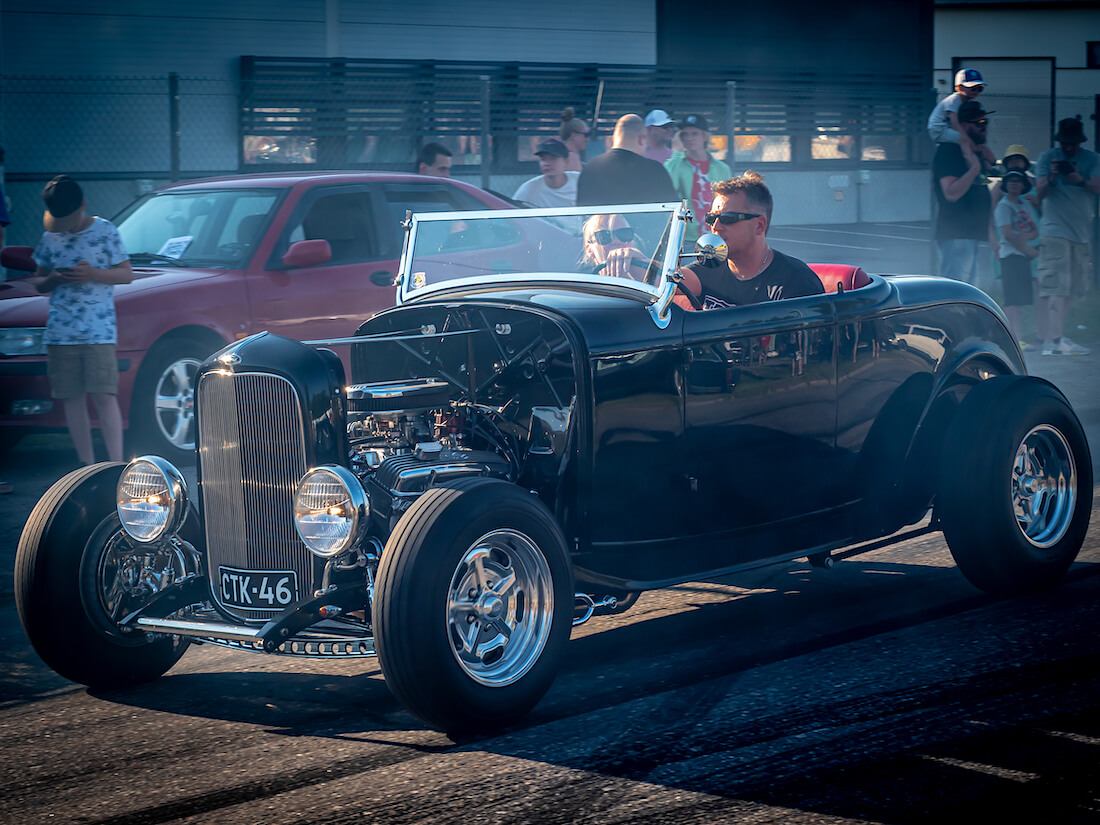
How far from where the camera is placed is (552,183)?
36.1 feet

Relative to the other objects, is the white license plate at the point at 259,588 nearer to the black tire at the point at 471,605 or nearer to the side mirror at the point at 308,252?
the black tire at the point at 471,605

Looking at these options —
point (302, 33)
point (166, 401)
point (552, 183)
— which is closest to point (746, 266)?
point (166, 401)

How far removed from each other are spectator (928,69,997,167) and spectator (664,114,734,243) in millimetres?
2095

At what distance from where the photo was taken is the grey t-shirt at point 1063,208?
42.8ft

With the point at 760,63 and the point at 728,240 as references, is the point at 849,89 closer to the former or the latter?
the point at 760,63

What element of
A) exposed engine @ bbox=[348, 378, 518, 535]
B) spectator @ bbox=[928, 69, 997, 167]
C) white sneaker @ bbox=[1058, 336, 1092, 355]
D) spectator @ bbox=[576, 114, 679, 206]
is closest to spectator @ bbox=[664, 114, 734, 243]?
spectator @ bbox=[576, 114, 679, 206]

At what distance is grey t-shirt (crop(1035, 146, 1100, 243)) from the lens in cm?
1305

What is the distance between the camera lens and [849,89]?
2609 cm

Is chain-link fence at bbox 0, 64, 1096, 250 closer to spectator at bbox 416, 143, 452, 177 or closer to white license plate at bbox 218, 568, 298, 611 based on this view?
spectator at bbox 416, 143, 452, 177

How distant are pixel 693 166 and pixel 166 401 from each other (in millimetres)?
4304

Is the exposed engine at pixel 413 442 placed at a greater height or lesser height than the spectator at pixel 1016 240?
lesser

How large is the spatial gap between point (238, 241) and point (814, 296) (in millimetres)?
5027

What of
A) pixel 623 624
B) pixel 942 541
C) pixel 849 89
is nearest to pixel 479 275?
pixel 623 624

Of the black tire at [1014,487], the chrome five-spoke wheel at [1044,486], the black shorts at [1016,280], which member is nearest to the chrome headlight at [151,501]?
the black tire at [1014,487]
